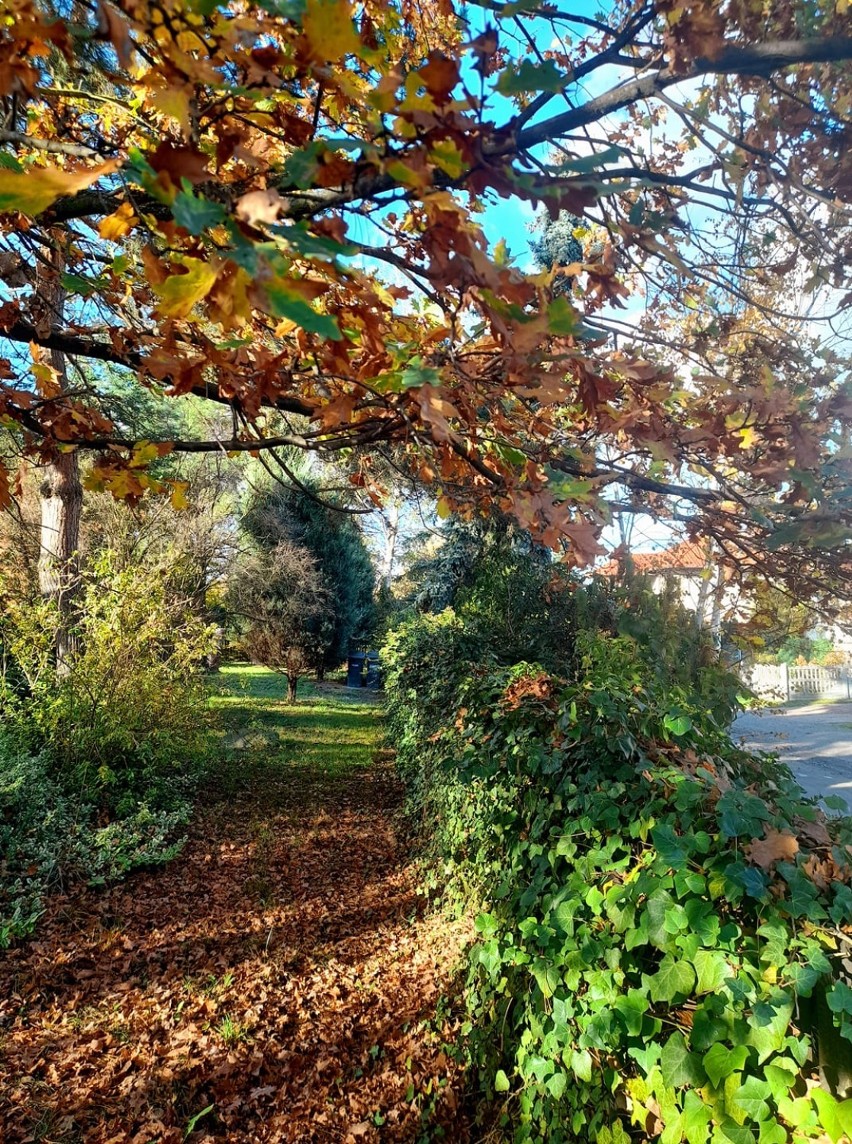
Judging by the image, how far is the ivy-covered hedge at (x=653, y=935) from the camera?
4.49 feet

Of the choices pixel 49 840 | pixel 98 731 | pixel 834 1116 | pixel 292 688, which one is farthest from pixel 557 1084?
pixel 292 688

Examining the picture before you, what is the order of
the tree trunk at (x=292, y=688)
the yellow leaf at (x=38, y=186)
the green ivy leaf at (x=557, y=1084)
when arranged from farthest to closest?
1. the tree trunk at (x=292, y=688)
2. the green ivy leaf at (x=557, y=1084)
3. the yellow leaf at (x=38, y=186)

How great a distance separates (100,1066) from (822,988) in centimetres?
326

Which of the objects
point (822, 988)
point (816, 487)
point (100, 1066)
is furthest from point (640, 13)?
point (100, 1066)

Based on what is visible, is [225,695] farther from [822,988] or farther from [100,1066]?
[822,988]

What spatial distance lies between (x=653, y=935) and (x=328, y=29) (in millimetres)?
2060

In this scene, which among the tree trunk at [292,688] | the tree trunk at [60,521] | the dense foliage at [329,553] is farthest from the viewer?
the dense foliage at [329,553]

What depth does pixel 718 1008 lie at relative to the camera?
1.46 m

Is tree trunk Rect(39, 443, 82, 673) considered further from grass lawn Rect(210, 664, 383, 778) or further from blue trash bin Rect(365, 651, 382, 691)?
blue trash bin Rect(365, 651, 382, 691)

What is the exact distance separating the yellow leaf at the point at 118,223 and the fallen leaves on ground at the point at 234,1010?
11.0ft

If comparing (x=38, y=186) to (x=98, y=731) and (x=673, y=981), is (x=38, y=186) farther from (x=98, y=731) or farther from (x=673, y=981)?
(x=98, y=731)

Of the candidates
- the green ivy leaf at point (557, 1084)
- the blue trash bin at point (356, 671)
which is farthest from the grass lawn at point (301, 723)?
the green ivy leaf at point (557, 1084)

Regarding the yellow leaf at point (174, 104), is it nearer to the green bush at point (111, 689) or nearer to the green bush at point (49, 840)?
the green bush at point (49, 840)

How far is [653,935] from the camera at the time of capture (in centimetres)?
164
